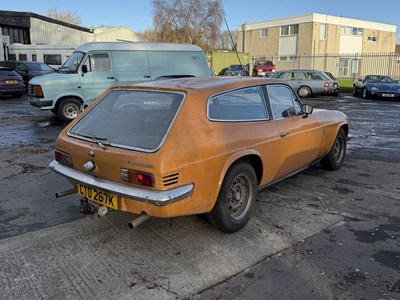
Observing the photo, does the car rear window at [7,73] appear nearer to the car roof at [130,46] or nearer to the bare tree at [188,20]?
the car roof at [130,46]

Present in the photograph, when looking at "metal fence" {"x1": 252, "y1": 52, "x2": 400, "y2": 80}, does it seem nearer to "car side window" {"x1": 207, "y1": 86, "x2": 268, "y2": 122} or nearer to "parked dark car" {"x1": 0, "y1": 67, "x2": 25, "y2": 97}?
"parked dark car" {"x1": 0, "y1": 67, "x2": 25, "y2": 97}

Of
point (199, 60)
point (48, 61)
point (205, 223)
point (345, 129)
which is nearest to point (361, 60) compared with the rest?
point (48, 61)

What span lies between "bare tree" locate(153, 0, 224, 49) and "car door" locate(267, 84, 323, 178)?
43031 mm

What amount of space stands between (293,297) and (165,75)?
33.4 ft

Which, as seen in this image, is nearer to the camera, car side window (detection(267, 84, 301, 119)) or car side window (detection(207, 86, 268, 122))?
car side window (detection(207, 86, 268, 122))

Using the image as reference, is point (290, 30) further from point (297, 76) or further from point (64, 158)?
point (64, 158)

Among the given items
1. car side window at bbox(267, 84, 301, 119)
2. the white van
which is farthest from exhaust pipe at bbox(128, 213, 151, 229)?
the white van

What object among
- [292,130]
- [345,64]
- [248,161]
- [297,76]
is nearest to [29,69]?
[297,76]

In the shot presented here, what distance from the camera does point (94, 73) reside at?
11.3m

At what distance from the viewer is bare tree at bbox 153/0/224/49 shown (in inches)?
1797

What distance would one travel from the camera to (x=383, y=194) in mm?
5148

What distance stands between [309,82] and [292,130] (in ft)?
55.4

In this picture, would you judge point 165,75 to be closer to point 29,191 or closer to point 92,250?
point 29,191

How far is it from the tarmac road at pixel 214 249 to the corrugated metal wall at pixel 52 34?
33.3 metres
